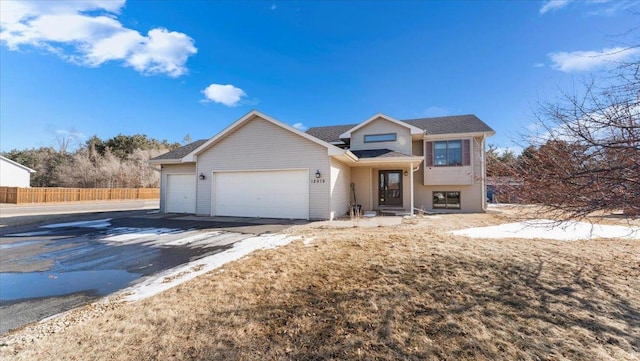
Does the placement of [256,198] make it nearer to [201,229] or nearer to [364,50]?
[201,229]

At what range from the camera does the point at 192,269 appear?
5.09 metres

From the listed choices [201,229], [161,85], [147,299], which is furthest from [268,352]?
[161,85]

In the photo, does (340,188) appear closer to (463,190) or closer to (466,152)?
(466,152)

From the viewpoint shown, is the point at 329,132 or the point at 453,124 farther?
the point at 329,132

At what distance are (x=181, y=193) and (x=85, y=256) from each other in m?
9.00

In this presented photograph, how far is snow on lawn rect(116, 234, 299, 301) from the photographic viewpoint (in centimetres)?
409

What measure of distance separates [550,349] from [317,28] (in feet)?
49.5

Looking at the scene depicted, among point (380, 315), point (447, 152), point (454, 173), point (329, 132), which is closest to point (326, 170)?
point (329, 132)

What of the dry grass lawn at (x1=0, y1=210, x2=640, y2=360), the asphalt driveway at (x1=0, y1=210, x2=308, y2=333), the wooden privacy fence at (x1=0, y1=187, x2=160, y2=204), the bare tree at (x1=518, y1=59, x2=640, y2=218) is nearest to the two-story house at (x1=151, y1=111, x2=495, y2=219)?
the asphalt driveway at (x1=0, y1=210, x2=308, y2=333)

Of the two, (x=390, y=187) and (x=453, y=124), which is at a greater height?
(x=453, y=124)

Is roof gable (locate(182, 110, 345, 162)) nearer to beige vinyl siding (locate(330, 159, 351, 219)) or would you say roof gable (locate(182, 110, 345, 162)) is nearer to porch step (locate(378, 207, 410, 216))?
beige vinyl siding (locate(330, 159, 351, 219))

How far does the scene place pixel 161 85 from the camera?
61.0 feet

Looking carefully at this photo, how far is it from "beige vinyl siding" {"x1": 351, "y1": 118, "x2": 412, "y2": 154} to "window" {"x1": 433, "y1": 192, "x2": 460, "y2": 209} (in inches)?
139

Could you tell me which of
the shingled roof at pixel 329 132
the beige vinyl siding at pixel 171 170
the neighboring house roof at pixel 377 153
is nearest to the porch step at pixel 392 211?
the neighboring house roof at pixel 377 153
